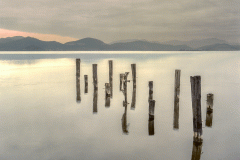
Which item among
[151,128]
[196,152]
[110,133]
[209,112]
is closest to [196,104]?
[196,152]

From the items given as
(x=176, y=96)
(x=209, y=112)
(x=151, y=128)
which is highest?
(x=176, y=96)

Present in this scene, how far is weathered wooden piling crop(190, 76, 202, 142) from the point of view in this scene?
6.68m

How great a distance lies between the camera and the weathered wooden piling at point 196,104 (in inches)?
263

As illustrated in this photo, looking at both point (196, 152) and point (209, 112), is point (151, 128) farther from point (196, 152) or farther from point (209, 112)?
point (209, 112)

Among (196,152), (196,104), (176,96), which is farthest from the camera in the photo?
(176,96)

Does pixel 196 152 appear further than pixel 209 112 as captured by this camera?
No

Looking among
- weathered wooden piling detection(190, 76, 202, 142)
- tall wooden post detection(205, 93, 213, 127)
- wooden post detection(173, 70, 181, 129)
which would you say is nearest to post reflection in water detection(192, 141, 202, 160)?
weathered wooden piling detection(190, 76, 202, 142)

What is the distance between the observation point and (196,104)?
686 cm

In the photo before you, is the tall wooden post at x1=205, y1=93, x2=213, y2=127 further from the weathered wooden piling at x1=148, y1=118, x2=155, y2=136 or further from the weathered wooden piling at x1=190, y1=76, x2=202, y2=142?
the weathered wooden piling at x1=190, y1=76, x2=202, y2=142

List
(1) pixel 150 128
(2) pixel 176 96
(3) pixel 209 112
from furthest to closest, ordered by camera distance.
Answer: (3) pixel 209 112
(2) pixel 176 96
(1) pixel 150 128

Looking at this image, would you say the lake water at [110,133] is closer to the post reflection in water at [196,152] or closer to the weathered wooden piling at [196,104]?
the post reflection in water at [196,152]

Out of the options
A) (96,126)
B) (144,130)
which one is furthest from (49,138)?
(144,130)

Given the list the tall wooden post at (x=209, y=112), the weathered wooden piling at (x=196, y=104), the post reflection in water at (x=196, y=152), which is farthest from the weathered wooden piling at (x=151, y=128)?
the tall wooden post at (x=209, y=112)

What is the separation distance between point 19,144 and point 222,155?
8.08m
